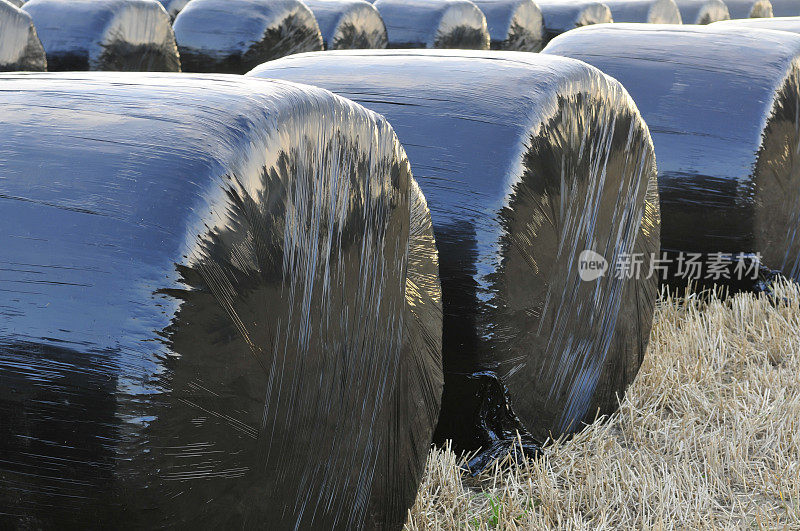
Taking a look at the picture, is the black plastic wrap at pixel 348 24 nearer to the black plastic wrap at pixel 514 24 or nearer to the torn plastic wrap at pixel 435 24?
the torn plastic wrap at pixel 435 24

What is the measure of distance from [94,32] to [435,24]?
2455mm

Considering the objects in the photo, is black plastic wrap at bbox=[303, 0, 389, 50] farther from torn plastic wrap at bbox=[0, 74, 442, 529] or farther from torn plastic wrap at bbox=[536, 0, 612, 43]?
torn plastic wrap at bbox=[0, 74, 442, 529]

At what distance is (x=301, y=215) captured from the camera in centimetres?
134

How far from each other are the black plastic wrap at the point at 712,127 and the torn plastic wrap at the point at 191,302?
1797 mm

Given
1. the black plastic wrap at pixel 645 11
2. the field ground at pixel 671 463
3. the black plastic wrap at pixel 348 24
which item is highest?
the black plastic wrap at pixel 645 11

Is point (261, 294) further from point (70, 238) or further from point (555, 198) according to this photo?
point (555, 198)

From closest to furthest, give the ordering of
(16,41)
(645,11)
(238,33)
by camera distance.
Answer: (16,41) < (238,33) < (645,11)

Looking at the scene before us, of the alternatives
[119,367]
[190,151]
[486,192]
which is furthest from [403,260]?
[119,367]

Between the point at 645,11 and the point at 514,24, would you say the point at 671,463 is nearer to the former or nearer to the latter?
the point at 514,24

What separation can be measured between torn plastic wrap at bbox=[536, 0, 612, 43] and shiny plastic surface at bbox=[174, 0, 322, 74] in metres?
2.65

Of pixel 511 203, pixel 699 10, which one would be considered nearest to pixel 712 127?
pixel 511 203

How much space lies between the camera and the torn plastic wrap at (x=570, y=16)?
702 centimetres

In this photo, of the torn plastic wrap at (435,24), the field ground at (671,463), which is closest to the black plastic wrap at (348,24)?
the torn plastic wrap at (435,24)

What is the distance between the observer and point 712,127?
3.09 meters
